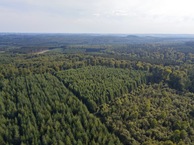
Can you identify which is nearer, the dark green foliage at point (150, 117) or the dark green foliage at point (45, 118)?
the dark green foliage at point (45, 118)

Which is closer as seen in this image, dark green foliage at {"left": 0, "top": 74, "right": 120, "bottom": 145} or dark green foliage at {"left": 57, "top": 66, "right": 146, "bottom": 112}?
dark green foliage at {"left": 0, "top": 74, "right": 120, "bottom": 145}

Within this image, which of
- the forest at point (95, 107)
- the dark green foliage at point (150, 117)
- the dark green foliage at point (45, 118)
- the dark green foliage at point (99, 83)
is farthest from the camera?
the dark green foliage at point (99, 83)

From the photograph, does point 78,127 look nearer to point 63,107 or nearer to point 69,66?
point 63,107

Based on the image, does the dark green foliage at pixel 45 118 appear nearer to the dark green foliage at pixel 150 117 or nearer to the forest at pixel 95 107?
the forest at pixel 95 107

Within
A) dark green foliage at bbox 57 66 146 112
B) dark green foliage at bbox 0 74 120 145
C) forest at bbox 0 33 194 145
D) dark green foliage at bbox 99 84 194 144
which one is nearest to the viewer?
dark green foliage at bbox 0 74 120 145

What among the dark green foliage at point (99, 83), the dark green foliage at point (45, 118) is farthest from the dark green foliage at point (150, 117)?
the dark green foliage at point (45, 118)

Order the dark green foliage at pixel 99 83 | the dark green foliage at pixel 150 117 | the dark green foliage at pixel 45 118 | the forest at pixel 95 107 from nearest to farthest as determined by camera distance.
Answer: the dark green foliage at pixel 45 118, the forest at pixel 95 107, the dark green foliage at pixel 150 117, the dark green foliage at pixel 99 83

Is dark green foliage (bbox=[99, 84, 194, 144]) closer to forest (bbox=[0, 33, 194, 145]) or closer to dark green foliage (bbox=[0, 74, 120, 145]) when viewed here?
forest (bbox=[0, 33, 194, 145])

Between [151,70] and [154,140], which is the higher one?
[151,70]

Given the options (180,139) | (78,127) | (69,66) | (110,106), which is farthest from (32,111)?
(69,66)

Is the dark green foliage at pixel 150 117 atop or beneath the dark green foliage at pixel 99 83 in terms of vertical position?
beneath

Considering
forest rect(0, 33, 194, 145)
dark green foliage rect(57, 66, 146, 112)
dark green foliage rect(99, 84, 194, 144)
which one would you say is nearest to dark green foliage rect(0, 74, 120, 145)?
forest rect(0, 33, 194, 145)
